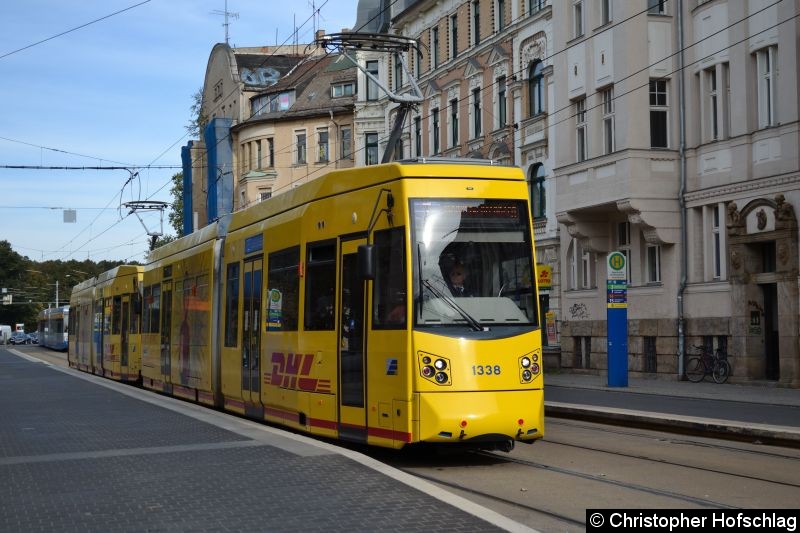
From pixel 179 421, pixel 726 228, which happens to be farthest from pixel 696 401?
pixel 179 421

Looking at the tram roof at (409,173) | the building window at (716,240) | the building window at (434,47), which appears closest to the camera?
the tram roof at (409,173)

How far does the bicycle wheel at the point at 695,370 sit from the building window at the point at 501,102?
45.2 ft

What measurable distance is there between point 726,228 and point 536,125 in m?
10.7

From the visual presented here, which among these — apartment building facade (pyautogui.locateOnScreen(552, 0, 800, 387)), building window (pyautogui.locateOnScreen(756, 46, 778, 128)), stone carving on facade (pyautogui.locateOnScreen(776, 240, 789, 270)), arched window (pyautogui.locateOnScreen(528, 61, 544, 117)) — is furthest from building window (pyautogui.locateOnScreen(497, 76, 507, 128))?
stone carving on facade (pyautogui.locateOnScreen(776, 240, 789, 270))

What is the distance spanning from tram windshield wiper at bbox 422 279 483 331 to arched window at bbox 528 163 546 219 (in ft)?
86.2

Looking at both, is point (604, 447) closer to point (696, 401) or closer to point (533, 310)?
point (533, 310)

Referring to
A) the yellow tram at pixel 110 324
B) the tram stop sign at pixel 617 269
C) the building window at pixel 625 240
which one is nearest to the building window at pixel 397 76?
the yellow tram at pixel 110 324

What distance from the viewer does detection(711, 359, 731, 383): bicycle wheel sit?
28.3 m

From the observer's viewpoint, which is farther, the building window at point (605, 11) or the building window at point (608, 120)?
the building window at point (605, 11)

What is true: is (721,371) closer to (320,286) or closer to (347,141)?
(320,286)

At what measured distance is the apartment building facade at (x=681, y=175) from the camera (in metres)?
27.0

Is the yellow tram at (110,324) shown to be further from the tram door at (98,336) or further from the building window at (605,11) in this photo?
the building window at (605,11)

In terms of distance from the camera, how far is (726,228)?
2872 centimetres

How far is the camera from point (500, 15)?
135 feet
